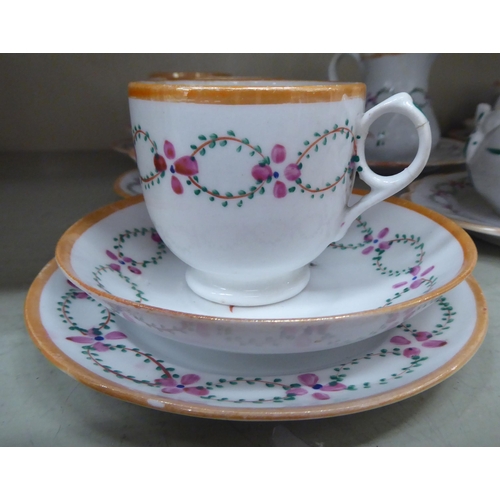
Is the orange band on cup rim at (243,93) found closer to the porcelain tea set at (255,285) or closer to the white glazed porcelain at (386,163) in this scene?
the porcelain tea set at (255,285)

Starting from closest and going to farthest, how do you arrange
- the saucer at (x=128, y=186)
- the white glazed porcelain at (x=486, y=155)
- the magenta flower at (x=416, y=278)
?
the magenta flower at (x=416, y=278) < the white glazed porcelain at (x=486, y=155) < the saucer at (x=128, y=186)

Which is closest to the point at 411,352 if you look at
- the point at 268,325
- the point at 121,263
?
the point at 268,325

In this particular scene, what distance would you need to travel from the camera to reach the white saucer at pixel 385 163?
60cm

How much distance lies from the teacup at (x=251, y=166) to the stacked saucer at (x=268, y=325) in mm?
56

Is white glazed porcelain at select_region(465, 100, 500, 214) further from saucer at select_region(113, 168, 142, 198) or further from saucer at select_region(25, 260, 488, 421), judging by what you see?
saucer at select_region(113, 168, 142, 198)

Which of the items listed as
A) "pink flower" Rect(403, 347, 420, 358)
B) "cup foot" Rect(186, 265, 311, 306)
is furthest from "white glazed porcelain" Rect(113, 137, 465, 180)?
"pink flower" Rect(403, 347, 420, 358)

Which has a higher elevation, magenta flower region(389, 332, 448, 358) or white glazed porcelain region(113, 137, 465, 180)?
white glazed porcelain region(113, 137, 465, 180)

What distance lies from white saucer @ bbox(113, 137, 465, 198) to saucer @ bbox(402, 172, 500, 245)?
25 mm

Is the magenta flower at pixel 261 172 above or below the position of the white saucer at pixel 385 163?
above

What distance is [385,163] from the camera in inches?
24.3

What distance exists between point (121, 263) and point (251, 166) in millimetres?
171

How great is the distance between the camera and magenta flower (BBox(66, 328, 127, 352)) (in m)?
0.30

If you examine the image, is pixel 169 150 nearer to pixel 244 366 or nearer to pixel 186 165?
pixel 186 165

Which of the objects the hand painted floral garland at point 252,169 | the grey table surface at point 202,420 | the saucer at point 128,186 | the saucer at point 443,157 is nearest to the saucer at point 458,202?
the saucer at point 443,157
